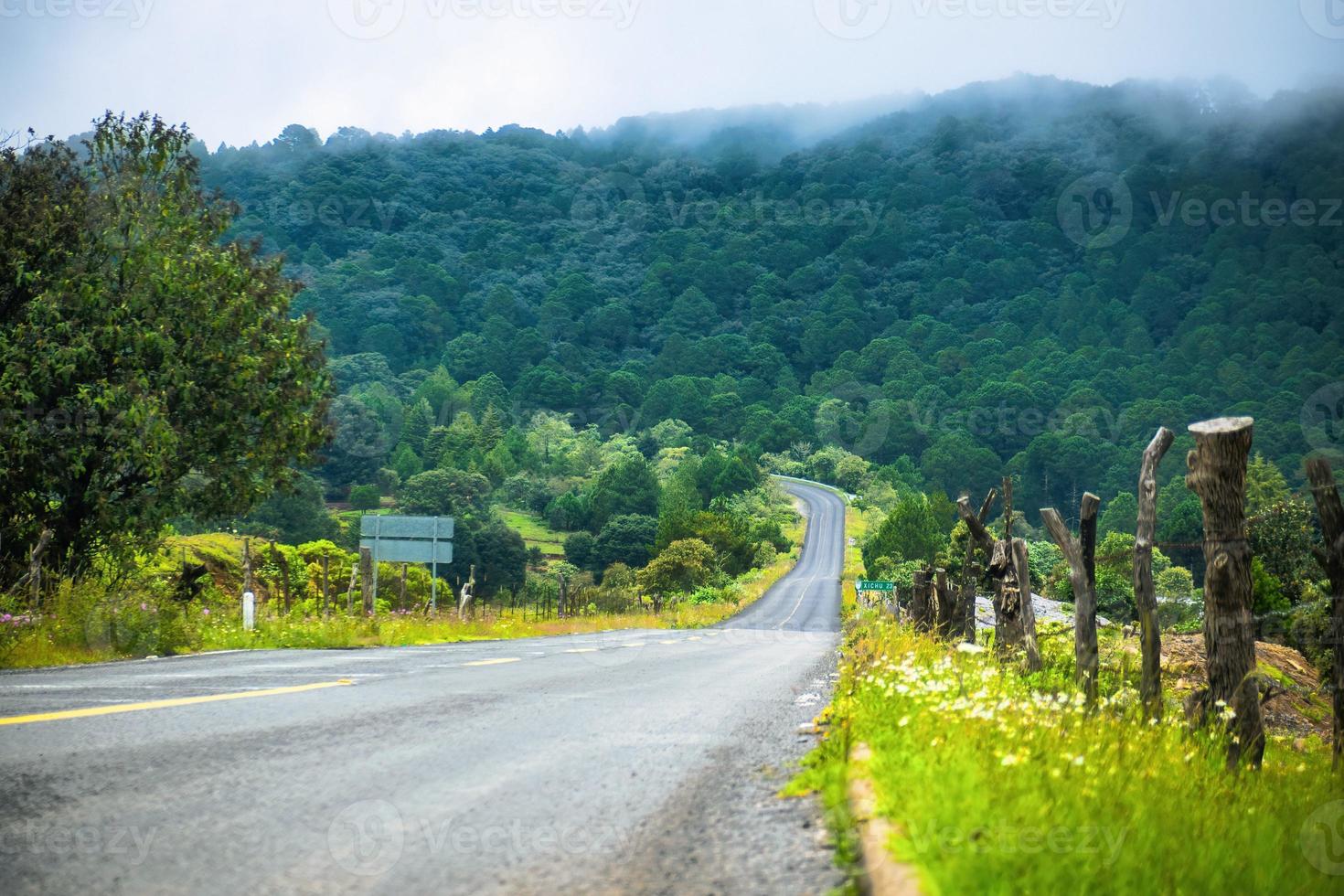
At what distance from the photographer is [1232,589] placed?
774cm

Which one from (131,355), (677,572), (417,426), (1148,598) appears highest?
(131,355)

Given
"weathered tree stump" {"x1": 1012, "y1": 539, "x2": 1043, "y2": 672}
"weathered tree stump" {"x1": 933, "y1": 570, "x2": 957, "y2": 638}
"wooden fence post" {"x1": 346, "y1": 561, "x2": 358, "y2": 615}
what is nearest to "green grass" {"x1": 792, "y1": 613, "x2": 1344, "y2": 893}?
"weathered tree stump" {"x1": 1012, "y1": 539, "x2": 1043, "y2": 672}

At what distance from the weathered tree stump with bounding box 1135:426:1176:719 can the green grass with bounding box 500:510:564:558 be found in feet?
391

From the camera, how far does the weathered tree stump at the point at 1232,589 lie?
25.4 feet

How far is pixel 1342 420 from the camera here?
566 feet

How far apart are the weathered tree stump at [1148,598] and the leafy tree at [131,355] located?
1625 cm

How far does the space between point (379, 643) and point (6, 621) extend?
903 cm

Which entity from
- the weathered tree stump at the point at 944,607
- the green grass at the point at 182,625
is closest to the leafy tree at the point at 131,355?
the green grass at the point at 182,625

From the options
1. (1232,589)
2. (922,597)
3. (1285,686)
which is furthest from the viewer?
(922,597)

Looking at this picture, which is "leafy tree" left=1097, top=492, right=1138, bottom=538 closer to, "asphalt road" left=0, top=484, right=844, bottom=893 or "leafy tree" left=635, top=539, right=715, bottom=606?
"leafy tree" left=635, top=539, right=715, bottom=606

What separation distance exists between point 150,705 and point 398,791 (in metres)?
3.74

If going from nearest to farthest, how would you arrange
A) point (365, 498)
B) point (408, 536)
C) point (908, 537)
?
point (408, 536) → point (908, 537) → point (365, 498)

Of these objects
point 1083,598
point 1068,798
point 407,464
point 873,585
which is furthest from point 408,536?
point 407,464

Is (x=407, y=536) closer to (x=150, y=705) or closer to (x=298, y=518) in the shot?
(x=150, y=705)
